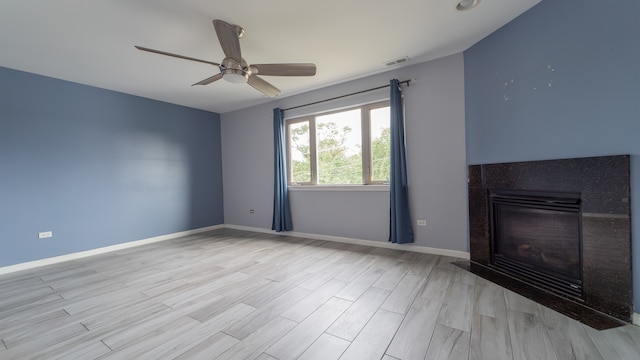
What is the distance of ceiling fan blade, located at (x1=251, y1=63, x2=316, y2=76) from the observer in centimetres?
243

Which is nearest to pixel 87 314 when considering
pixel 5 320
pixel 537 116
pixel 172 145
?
pixel 5 320

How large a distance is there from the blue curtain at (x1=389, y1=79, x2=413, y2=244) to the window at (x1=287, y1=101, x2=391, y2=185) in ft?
0.81

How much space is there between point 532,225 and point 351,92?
2872 millimetres

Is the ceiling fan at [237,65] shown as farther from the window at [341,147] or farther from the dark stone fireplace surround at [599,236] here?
the dark stone fireplace surround at [599,236]

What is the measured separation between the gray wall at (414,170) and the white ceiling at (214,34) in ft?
1.25

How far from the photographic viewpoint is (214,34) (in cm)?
253

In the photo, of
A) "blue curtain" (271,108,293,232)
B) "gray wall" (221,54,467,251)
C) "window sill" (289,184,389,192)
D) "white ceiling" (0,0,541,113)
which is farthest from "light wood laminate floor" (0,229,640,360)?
"white ceiling" (0,0,541,113)

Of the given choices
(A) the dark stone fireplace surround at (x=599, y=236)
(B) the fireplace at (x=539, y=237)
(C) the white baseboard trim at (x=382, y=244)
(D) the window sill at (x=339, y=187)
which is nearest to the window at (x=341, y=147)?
(D) the window sill at (x=339, y=187)

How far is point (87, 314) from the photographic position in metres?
2.04

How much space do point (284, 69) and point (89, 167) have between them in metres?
3.66

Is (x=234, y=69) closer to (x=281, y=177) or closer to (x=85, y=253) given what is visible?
(x=281, y=177)

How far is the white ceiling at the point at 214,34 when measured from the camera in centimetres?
213

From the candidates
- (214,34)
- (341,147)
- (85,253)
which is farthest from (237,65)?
(85,253)

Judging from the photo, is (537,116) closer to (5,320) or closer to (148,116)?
(5,320)
